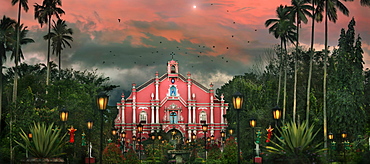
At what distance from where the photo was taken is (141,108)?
240 feet

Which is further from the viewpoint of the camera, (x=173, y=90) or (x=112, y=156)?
(x=173, y=90)

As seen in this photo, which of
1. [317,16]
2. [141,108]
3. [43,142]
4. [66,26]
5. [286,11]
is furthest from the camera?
[141,108]

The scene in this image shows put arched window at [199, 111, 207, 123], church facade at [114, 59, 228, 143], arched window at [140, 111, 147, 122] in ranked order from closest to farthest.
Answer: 1. church facade at [114, 59, 228, 143]
2. arched window at [140, 111, 147, 122]
3. arched window at [199, 111, 207, 123]

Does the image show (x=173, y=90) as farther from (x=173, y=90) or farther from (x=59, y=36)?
(x=59, y=36)

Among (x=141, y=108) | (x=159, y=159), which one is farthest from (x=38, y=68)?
(x=159, y=159)

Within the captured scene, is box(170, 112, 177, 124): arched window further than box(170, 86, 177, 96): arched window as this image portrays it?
No

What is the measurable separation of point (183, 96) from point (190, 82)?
2506 mm

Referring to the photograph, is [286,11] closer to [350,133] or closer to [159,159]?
[350,133]

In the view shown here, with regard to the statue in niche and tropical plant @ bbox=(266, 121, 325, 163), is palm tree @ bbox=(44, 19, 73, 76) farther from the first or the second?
tropical plant @ bbox=(266, 121, 325, 163)

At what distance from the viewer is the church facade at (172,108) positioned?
7194 centimetres

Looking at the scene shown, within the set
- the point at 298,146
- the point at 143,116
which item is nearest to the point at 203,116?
the point at 143,116

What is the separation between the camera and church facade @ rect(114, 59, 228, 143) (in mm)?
71938

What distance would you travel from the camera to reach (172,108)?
72438mm

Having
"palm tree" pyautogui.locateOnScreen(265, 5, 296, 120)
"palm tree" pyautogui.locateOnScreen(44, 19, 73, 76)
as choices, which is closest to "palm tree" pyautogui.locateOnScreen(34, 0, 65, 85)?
"palm tree" pyautogui.locateOnScreen(44, 19, 73, 76)
